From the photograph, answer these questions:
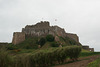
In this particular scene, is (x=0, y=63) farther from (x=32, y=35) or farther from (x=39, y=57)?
(x=32, y=35)

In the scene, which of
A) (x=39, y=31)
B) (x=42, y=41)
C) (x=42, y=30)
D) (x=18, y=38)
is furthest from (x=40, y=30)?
(x=42, y=41)

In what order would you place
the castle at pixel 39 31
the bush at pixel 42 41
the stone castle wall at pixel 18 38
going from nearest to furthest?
the bush at pixel 42 41 → the stone castle wall at pixel 18 38 → the castle at pixel 39 31

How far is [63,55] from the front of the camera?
1120 inches

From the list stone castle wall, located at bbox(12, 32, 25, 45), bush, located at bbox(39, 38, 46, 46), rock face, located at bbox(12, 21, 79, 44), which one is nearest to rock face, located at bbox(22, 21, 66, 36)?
rock face, located at bbox(12, 21, 79, 44)

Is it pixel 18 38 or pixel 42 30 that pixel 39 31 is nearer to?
pixel 42 30

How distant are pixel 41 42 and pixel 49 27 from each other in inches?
591

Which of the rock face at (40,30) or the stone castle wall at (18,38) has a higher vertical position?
the rock face at (40,30)

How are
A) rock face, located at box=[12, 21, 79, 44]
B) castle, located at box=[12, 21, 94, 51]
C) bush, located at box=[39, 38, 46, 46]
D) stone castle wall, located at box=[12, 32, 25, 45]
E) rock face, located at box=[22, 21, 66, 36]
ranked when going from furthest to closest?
1. rock face, located at box=[22, 21, 66, 36]
2. rock face, located at box=[12, 21, 79, 44]
3. castle, located at box=[12, 21, 94, 51]
4. stone castle wall, located at box=[12, 32, 25, 45]
5. bush, located at box=[39, 38, 46, 46]

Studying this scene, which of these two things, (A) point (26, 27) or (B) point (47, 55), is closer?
(B) point (47, 55)

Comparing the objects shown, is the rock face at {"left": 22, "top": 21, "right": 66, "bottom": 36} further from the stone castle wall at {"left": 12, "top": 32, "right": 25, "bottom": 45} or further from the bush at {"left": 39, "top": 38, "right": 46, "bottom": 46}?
the bush at {"left": 39, "top": 38, "right": 46, "bottom": 46}

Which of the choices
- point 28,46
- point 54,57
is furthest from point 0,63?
point 28,46

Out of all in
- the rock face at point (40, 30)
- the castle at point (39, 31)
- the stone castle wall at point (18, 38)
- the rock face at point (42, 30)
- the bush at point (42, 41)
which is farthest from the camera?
the rock face at point (42, 30)

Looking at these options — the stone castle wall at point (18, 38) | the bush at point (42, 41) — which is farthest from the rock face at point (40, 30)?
the bush at point (42, 41)

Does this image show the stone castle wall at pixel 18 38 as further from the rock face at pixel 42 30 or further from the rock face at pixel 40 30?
the rock face at pixel 42 30
